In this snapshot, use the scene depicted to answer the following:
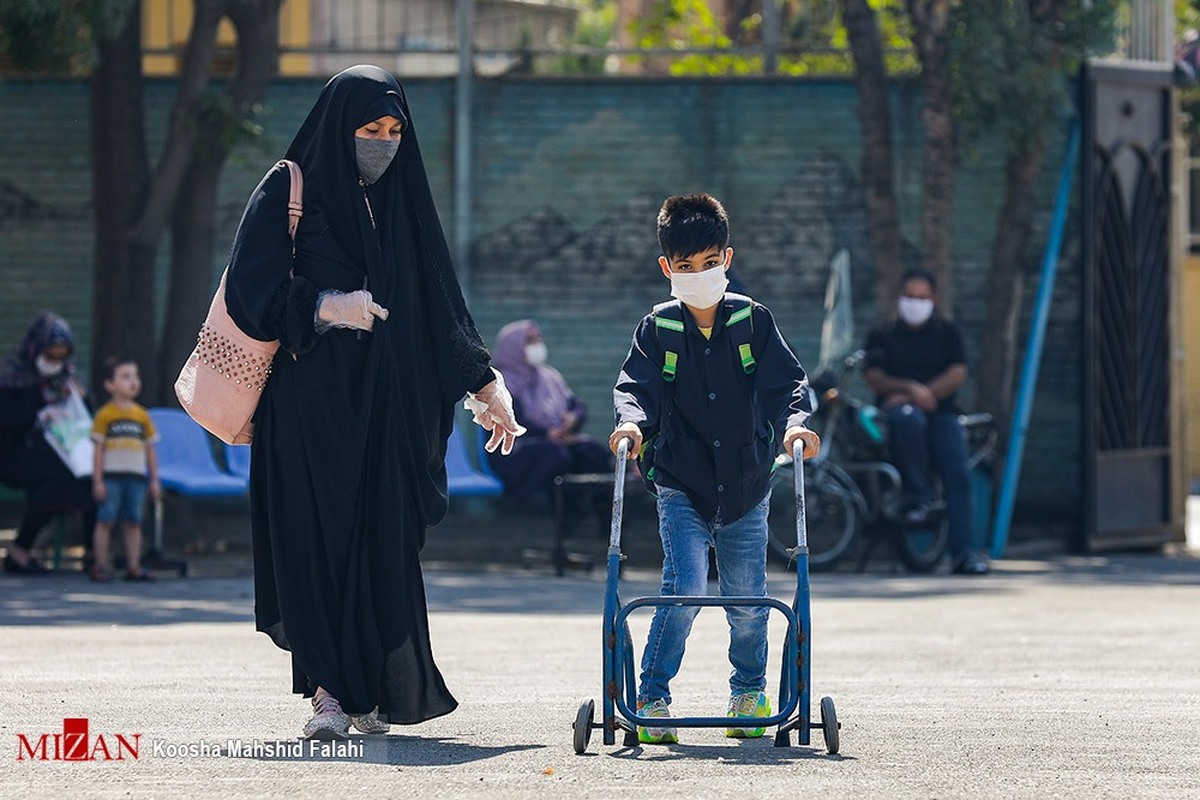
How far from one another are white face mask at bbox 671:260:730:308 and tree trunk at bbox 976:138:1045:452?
9622 mm

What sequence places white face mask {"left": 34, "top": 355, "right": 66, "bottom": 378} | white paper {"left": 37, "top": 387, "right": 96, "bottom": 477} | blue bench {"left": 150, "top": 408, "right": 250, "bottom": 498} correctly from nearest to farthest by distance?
white paper {"left": 37, "top": 387, "right": 96, "bottom": 477}, white face mask {"left": 34, "top": 355, "right": 66, "bottom": 378}, blue bench {"left": 150, "top": 408, "right": 250, "bottom": 498}

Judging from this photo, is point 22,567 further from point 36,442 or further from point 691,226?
point 691,226

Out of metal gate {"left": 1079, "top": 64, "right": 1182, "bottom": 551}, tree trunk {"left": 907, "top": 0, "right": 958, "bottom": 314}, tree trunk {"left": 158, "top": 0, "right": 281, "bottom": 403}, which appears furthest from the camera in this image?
metal gate {"left": 1079, "top": 64, "right": 1182, "bottom": 551}

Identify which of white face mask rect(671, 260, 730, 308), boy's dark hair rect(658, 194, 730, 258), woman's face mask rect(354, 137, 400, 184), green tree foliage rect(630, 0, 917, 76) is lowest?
white face mask rect(671, 260, 730, 308)

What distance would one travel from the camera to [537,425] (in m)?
15.2

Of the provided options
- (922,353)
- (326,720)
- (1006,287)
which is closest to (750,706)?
(326,720)

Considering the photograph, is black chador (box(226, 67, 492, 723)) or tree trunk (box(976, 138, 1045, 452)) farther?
tree trunk (box(976, 138, 1045, 452))

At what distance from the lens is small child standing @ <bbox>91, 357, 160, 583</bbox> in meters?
13.1

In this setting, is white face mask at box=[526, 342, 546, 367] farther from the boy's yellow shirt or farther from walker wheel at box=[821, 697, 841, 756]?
walker wheel at box=[821, 697, 841, 756]

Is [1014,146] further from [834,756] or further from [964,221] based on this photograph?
[834,756]

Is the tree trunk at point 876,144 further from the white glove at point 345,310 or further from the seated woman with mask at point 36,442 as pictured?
the white glove at point 345,310

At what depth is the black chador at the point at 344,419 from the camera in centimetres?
681

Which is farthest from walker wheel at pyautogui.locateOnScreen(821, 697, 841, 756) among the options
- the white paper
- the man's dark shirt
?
the man's dark shirt

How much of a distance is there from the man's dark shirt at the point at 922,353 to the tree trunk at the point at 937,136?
44.5 inches
